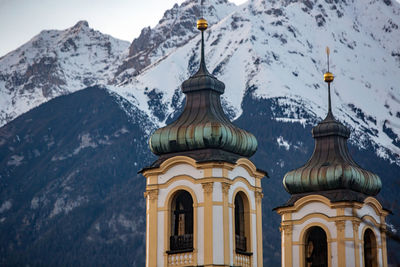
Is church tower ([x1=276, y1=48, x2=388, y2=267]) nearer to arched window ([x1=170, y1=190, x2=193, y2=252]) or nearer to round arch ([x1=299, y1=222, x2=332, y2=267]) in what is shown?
round arch ([x1=299, y1=222, x2=332, y2=267])

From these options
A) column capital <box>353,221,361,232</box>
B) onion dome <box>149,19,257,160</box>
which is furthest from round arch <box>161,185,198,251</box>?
column capital <box>353,221,361,232</box>

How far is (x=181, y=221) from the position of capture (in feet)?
141

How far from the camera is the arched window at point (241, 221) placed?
42969 mm

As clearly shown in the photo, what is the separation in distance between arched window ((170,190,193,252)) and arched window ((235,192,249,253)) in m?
1.75

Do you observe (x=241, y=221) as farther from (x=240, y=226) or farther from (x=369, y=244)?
(x=369, y=244)

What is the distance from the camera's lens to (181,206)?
4328 centimetres

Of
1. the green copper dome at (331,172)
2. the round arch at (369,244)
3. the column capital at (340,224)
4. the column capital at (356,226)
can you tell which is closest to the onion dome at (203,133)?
the column capital at (340,224)

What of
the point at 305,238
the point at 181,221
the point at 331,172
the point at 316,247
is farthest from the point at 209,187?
the point at 316,247

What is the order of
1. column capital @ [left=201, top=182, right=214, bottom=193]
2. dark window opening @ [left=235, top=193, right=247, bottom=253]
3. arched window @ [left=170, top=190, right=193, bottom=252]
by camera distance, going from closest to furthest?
column capital @ [left=201, top=182, right=214, bottom=193], arched window @ [left=170, top=190, right=193, bottom=252], dark window opening @ [left=235, top=193, right=247, bottom=253]

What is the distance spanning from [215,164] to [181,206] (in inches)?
87.2

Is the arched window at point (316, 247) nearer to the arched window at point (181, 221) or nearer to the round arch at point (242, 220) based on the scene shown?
the round arch at point (242, 220)

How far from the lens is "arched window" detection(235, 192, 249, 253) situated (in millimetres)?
42969

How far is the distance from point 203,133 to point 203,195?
2.36 m

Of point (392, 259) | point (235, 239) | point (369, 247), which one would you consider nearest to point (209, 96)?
point (235, 239)
